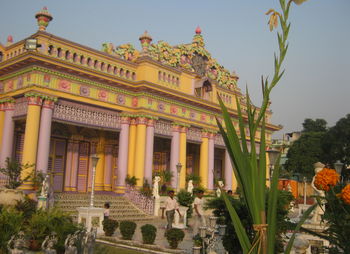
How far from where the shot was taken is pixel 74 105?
1816 centimetres

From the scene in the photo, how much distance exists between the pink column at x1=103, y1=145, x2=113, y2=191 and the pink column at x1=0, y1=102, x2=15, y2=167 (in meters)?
5.75

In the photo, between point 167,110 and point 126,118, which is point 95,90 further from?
point 167,110

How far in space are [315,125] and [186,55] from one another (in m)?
35.4

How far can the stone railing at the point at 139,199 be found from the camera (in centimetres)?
1848

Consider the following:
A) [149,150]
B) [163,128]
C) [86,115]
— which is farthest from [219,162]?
[86,115]

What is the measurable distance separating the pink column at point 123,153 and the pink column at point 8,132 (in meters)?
5.32

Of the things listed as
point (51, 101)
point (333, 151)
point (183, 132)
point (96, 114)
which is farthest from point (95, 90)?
point (333, 151)

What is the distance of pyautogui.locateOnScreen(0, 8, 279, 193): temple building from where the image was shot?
659 inches

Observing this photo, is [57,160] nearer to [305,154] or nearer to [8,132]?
[8,132]

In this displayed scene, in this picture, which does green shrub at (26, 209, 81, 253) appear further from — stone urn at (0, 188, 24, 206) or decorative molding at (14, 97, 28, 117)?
decorative molding at (14, 97, 28, 117)

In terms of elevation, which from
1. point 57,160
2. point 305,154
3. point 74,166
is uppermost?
point 305,154

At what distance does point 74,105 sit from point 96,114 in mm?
1325

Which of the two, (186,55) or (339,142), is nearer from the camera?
(186,55)

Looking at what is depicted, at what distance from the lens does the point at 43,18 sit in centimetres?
1689
